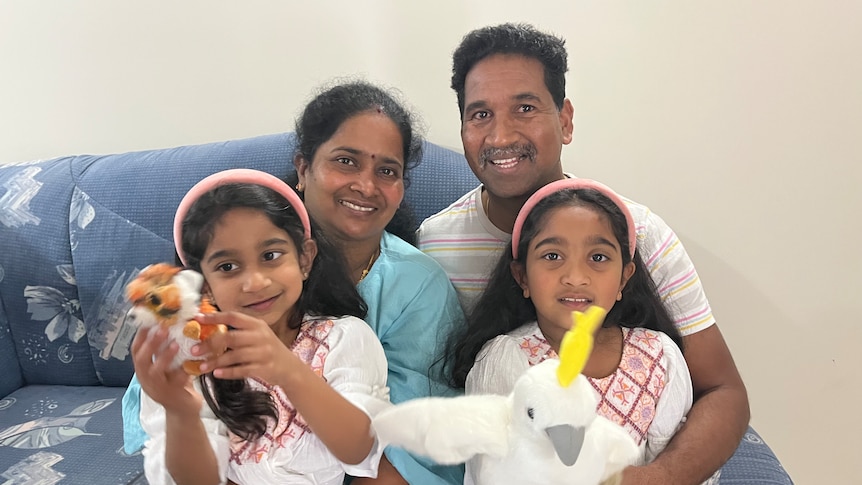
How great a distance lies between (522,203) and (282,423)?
68cm

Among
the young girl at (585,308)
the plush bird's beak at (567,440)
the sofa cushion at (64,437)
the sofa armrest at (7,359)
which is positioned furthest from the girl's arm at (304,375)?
the sofa armrest at (7,359)

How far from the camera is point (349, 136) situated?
47.5 inches

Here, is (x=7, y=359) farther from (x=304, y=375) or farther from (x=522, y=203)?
(x=522, y=203)

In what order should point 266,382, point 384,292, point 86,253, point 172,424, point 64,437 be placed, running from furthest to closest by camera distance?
point 86,253 < point 64,437 < point 384,292 < point 266,382 < point 172,424

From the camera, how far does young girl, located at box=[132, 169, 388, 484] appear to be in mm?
913

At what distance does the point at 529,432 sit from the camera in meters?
0.79

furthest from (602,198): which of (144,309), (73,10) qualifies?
(73,10)

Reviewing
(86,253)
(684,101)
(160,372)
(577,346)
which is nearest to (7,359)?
(86,253)

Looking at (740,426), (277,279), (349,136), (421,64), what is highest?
(421,64)

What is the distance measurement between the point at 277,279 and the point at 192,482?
0.35 metres

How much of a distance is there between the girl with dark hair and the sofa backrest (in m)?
0.39

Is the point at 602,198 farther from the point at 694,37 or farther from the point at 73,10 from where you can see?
the point at 73,10

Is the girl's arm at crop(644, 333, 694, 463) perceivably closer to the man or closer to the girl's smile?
the man

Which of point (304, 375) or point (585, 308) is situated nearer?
point (304, 375)
